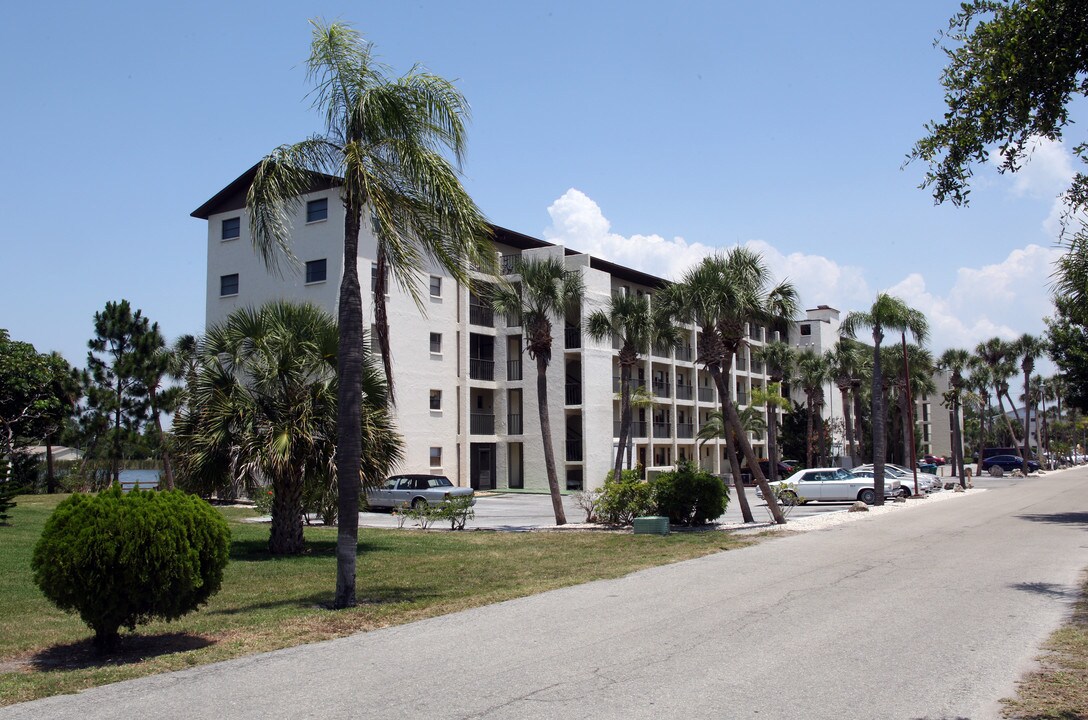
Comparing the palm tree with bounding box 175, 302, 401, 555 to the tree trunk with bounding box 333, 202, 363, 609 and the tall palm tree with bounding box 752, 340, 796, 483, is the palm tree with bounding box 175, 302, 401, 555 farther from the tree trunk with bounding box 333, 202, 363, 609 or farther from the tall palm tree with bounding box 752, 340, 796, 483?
the tall palm tree with bounding box 752, 340, 796, 483

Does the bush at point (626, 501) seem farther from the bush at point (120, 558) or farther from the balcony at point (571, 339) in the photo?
the balcony at point (571, 339)

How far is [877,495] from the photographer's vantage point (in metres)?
33.0

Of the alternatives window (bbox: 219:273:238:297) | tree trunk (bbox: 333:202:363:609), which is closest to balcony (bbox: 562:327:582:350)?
window (bbox: 219:273:238:297)

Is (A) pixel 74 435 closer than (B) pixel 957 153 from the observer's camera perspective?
No

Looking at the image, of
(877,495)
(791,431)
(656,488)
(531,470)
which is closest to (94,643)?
(656,488)

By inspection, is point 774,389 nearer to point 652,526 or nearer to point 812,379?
point 812,379

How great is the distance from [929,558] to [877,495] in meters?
17.7

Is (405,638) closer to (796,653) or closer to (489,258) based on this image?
(796,653)

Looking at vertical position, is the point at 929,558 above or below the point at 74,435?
below

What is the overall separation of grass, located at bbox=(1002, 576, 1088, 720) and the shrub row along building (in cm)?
2440

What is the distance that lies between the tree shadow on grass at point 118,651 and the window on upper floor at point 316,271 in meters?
30.7

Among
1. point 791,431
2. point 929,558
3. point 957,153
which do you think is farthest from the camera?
point 791,431

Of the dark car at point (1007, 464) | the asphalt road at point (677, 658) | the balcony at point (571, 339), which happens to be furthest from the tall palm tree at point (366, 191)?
the dark car at point (1007, 464)

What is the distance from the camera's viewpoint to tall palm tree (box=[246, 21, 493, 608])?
1163cm
